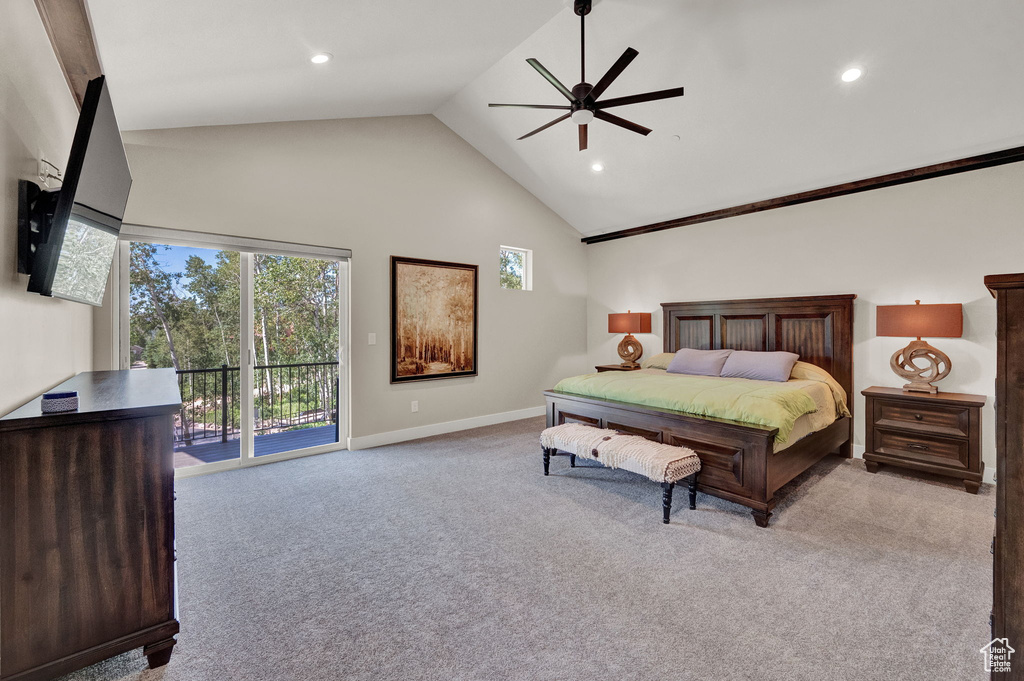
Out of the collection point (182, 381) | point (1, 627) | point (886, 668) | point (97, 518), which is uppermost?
point (182, 381)

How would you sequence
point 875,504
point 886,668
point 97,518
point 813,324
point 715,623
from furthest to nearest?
point 813,324 < point 875,504 < point 715,623 < point 886,668 < point 97,518

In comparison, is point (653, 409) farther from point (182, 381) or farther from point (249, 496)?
point (182, 381)

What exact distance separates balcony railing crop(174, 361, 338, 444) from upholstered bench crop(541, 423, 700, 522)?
7.92 feet

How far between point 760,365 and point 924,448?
4.36 feet

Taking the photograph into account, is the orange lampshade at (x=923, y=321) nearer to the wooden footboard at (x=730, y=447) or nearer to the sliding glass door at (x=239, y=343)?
the wooden footboard at (x=730, y=447)

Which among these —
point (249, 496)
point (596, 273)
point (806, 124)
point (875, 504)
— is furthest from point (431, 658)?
point (596, 273)

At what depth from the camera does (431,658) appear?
1.71m

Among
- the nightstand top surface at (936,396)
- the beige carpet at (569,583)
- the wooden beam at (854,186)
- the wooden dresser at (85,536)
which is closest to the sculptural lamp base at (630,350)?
the wooden beam at (854,186)

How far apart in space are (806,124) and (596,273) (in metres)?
3.31

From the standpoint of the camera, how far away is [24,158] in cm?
172

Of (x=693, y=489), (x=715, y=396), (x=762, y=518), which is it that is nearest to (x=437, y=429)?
(x=693, y=489)

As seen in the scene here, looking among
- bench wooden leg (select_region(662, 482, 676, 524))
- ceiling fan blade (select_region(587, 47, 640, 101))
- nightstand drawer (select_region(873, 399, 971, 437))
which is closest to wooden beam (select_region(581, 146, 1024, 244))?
nightstand drawer (select_region(873, 399, 971, 437))

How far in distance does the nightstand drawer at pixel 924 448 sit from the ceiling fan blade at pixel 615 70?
3597mm

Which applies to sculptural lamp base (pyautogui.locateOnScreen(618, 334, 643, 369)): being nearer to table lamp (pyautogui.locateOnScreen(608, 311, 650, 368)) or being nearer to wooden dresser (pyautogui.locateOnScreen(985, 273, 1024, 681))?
table lamp (pyautogui.locateOnScreen(608, 311, 650, 368))
